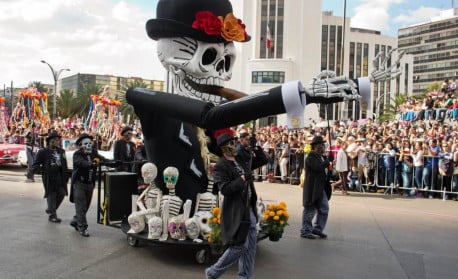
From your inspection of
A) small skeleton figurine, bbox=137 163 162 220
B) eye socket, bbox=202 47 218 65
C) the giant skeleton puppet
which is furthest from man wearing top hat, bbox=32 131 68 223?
eye socket, bbox=202 47 218 65

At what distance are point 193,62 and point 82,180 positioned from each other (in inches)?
121

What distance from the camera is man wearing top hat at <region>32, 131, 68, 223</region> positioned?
834 centimetres

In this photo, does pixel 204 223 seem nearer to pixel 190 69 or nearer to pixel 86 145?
pixel 190 69

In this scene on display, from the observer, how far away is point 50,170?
834 cm

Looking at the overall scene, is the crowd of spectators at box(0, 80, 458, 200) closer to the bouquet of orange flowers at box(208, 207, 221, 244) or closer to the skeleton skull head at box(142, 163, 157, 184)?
the skeleton skull head at box(142, 163, 157, 184)

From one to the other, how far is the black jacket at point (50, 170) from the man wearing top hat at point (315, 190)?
14.4ft

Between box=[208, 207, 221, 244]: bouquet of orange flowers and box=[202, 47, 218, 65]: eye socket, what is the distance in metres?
1.88

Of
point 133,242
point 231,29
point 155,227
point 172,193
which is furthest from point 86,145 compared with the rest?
point 231,29

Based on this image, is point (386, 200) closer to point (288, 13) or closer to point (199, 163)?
point (199, 163)

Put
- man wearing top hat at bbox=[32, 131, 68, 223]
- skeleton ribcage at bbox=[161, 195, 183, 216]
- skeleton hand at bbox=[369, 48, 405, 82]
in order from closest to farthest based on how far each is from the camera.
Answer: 1. skeleton hand at bbox=[369, 48, 405, 82]
2. skeleton ribcage at bbox=[161, 195, 183, 216]
3. man wearing top hat at bbox=[32, 131, 68, 223]

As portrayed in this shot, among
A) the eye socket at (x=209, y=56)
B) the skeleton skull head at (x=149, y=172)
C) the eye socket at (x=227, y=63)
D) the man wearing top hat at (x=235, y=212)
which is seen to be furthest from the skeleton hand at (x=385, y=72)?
the skeleton skull head at (x=149, y=172)

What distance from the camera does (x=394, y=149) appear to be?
43.9 feet

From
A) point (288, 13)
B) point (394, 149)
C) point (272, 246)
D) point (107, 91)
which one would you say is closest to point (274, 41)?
point (288, 13)

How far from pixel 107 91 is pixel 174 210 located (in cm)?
1964
